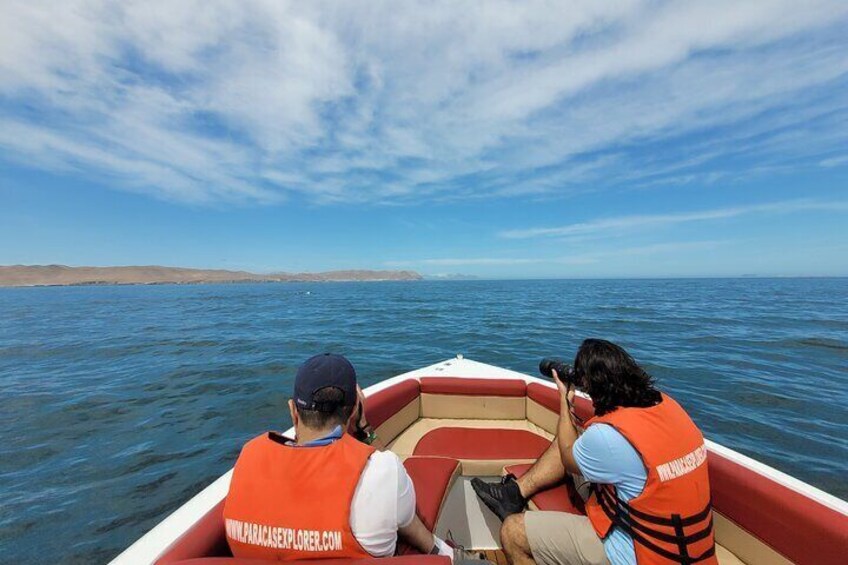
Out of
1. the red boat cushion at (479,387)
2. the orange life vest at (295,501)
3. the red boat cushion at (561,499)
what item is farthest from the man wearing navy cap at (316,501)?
the red boat cushion at (479,387)

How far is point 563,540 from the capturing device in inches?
89.9

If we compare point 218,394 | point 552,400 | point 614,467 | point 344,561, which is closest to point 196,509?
point 344,561

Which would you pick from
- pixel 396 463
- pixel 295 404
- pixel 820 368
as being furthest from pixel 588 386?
pixel 820 368

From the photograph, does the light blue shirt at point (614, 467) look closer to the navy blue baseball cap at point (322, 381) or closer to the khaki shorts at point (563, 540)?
the khaki shorts at point (563, 540)

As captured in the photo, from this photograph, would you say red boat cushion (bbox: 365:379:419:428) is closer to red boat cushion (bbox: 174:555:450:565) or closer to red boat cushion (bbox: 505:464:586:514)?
red boat cushion (bbox: 505:464:586:514)

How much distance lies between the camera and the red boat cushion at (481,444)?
393 centimetres

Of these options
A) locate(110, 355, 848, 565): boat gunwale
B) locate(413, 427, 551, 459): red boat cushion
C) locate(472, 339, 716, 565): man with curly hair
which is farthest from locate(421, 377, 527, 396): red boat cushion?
locate(472, 339, 716, 565): man with curly hair

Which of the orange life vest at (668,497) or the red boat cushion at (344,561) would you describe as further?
the orange life vest at (668,497)

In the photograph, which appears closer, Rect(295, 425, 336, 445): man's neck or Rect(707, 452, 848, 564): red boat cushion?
Rect(295, 425, 336, 445): man's neck

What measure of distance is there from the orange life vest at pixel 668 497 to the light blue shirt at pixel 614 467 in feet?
0.13

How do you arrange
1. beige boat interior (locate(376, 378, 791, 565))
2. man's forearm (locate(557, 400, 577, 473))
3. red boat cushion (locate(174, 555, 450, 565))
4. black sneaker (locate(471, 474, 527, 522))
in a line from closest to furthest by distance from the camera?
red boat cushion (locate(174, 555, 450, 565))
beige boat interior (locate(376, 378, 791, 565))
man's forearm (locate(557, 400, 577, 473))
black sneaker (locate(471, 474, 527, 522))

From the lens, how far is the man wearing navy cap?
137cm

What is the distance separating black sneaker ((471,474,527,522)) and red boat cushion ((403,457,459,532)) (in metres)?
0.32

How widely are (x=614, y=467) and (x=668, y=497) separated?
0.27 meters
